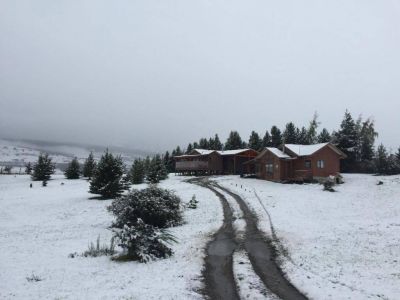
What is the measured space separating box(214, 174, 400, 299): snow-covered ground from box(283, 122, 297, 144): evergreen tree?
138 ft

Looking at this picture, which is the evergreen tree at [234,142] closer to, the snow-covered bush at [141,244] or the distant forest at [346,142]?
the distant forest at [346,142]

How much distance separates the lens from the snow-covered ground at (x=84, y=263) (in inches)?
465

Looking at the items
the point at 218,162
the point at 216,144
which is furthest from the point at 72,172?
the point at 216,144

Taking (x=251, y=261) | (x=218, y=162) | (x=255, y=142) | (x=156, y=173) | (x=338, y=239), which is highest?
(x=255, y=142)

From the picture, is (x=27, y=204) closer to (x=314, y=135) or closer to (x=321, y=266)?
(x=321, y=266)

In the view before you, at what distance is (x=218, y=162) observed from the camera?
7056cm

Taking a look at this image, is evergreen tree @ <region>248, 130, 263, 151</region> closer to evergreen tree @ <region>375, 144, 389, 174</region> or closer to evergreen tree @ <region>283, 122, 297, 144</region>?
evergreen tree @ <region>283, 122, 297, 144</region>

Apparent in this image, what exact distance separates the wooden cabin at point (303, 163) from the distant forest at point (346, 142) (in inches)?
193

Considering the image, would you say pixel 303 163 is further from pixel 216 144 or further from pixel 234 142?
pixel 216 144

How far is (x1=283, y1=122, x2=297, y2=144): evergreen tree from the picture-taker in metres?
80.9

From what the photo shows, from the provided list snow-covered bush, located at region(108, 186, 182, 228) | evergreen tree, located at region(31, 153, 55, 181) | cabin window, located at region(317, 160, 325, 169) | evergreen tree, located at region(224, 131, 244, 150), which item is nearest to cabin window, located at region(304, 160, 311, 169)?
cabin window, located at region(317, 160, 325, 169)

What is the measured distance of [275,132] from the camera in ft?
267

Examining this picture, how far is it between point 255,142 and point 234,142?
6.21 meters

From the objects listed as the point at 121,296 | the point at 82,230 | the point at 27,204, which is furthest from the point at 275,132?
the point at 121,296
